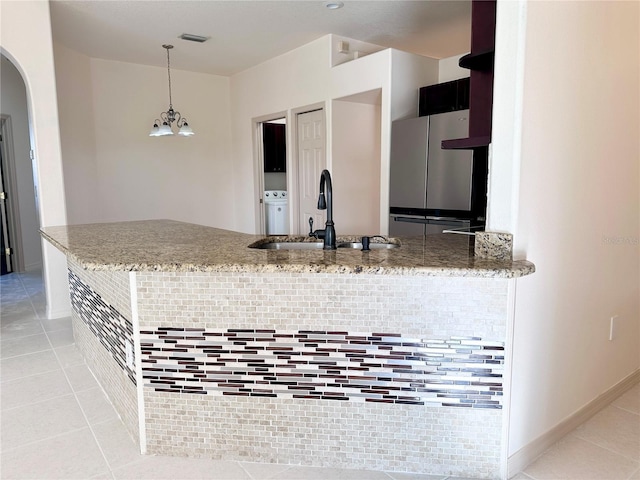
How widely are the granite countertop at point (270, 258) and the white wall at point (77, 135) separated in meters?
3.10

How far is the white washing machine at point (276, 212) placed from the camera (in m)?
6.27

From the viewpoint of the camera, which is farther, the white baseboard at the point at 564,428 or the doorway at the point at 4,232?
the doorway at the point at 4,232

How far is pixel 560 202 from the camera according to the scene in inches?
74.9

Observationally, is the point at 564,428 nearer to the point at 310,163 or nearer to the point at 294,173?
the point at 310,163

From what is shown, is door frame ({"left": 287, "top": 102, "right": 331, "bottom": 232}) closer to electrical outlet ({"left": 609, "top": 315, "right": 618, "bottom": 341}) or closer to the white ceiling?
the white ceiling

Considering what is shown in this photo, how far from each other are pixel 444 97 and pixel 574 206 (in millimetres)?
2451

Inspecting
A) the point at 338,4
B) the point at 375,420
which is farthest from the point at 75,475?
the point at 338,4

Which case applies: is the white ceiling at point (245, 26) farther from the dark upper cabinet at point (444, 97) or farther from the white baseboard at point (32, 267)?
the white baseboard at point (32, 267)

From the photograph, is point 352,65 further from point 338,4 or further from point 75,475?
point 75,475

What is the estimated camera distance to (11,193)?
19.2ft

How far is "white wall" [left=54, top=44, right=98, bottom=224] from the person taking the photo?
4926mm

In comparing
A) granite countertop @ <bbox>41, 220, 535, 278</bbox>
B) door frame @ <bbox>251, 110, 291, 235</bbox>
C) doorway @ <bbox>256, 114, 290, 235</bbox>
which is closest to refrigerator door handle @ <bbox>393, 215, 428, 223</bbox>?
granite countertop @ <bbox>41, 220, 535, 278</bbox>

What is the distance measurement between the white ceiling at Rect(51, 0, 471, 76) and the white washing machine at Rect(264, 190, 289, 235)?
1863mm

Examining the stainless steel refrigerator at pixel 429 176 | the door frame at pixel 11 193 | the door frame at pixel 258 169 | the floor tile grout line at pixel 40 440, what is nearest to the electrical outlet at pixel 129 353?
the floor tile grout line at pixel 40 440
